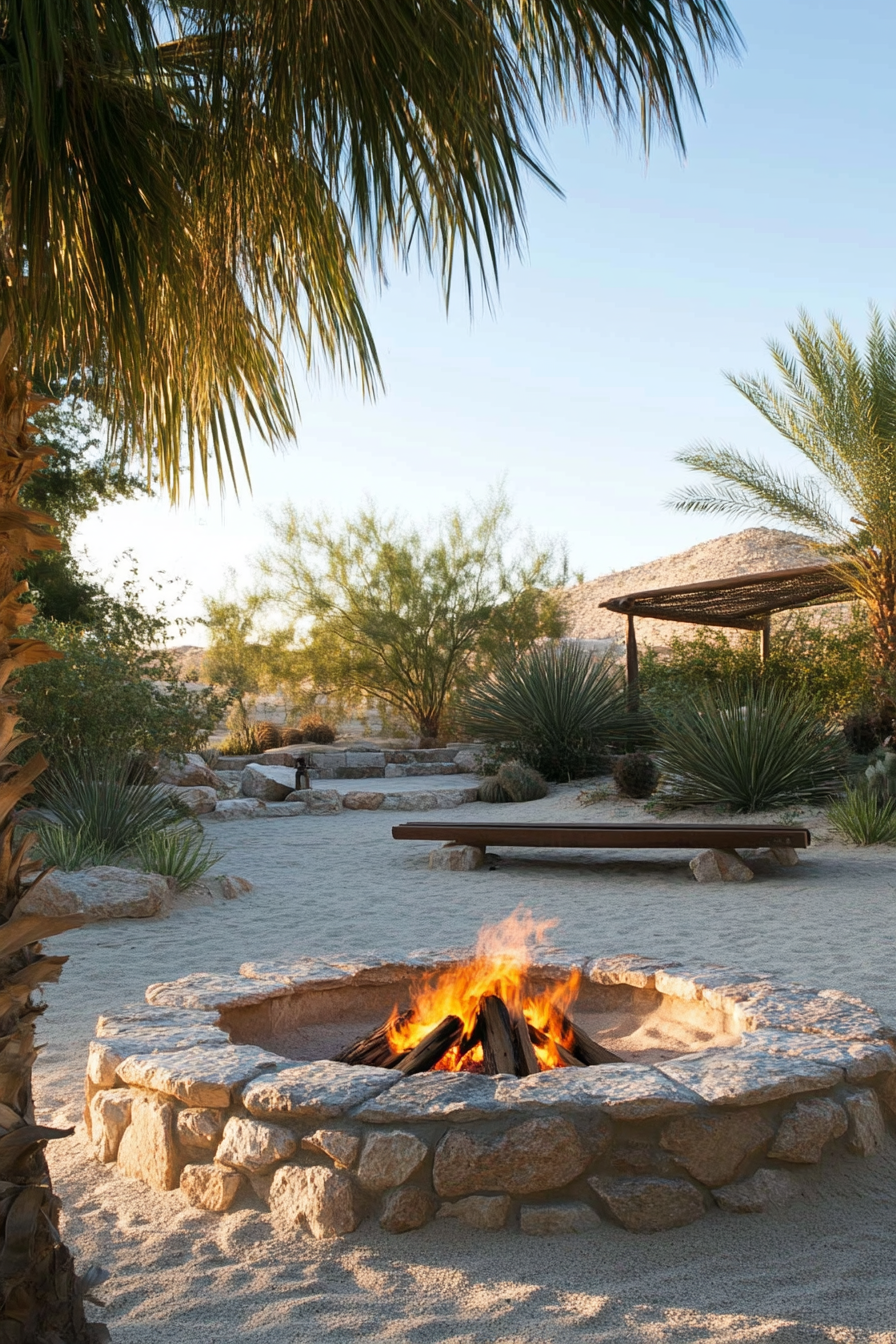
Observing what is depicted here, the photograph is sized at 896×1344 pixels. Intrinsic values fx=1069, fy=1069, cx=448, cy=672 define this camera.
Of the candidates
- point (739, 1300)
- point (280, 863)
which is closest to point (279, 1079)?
point (739, 1300)

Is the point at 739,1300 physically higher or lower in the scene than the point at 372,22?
lower

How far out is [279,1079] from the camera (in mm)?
2906

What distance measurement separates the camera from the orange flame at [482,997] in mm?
3400

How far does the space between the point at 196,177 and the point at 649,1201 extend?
110 inches

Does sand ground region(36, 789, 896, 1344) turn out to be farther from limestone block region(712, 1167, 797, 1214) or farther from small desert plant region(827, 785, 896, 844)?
small desert plant region(827, 785, 896, 844)

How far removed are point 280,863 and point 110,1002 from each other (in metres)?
4.51

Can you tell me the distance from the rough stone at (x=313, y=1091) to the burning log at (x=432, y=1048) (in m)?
0.17

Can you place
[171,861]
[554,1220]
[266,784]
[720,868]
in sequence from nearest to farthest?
[554,1220], [171,861], [720,868], [266,784]

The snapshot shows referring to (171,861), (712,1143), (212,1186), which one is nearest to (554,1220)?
(712,1143)

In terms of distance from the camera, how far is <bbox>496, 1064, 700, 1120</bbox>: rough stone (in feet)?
8.79

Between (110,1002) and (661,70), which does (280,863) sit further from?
(661,70)

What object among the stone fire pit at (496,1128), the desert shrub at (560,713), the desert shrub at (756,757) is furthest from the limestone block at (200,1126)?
the desert shrub at (560,713)

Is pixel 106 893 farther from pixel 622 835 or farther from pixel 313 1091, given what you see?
pixel 313 1091

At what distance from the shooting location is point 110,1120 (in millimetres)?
3166
